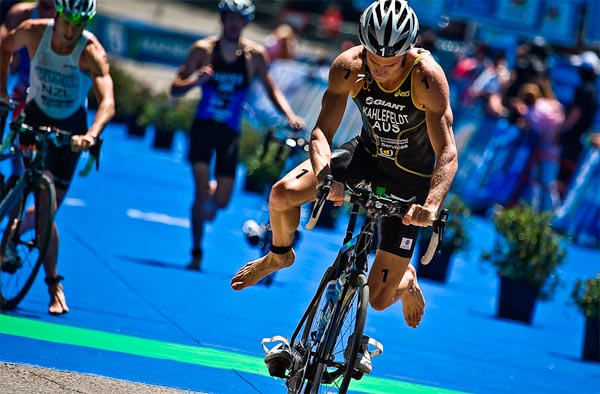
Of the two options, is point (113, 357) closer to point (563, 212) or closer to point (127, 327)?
point (127, 327)

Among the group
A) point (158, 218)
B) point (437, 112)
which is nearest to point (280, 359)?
point (437, 112)

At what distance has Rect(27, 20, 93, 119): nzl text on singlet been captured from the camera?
905 cm

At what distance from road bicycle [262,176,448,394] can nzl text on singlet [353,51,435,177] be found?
52 centimetres

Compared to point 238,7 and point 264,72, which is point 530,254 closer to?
point 264,72

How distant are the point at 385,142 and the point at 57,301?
2.89 metres

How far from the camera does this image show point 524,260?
12.5m

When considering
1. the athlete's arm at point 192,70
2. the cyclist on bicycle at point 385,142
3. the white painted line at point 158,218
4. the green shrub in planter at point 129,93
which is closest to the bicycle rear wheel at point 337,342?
the cyclist on bicycle at point 385,142

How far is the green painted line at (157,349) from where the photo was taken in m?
8.04

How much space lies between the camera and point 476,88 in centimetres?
2148

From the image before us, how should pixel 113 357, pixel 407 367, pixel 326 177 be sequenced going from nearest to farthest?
pixel 326 177, pixel 113 357, pixel 407 367

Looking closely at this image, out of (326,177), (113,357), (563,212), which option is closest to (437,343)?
(113,357)

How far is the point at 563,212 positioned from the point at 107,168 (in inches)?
269

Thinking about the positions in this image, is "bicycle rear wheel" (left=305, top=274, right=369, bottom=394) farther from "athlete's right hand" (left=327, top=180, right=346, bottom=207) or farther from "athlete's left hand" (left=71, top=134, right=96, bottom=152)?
"athlete's left hand" (left=71, top=134, right=96, bottom=152)

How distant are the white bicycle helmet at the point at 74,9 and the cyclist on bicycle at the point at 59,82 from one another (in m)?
0.09
